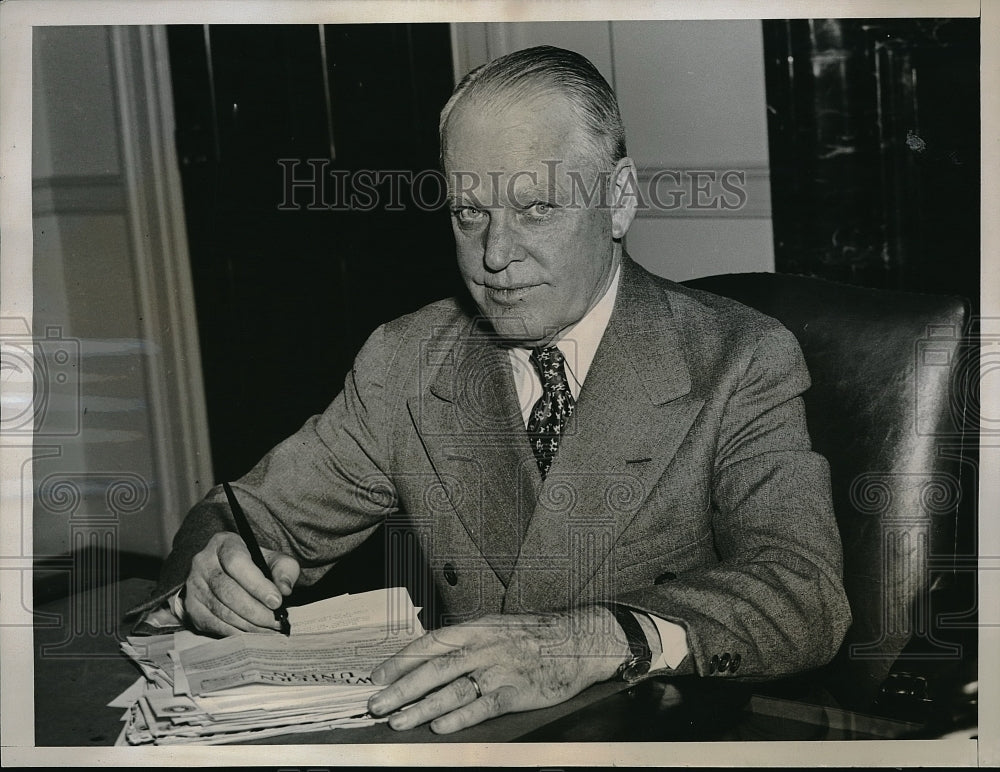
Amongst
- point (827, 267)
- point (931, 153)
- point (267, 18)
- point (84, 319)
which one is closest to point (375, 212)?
point (267, 18)

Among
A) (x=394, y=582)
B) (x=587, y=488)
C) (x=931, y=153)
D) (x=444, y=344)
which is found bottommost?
(x=394, y=582)

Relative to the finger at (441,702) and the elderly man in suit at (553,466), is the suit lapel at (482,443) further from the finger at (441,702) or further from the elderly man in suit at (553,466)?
the finger at (441,702)

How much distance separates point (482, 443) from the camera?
2031 millimetres

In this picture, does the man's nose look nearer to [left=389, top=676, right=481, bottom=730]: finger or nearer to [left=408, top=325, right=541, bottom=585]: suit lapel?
[left=408, top=325, right=541, bottom=585]: suit lapel

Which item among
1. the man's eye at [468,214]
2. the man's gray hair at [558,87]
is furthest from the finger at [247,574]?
the man's gray hair at [558,87]

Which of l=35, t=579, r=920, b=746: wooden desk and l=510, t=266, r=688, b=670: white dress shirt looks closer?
l=35, t=579, r=920, b=746: wooden desk

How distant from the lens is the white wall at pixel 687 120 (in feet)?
6.67

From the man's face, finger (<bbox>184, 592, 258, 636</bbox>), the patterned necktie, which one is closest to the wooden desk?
finger (<bbox>184, 592, 258, 636</bbox>)

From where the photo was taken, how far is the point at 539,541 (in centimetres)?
202

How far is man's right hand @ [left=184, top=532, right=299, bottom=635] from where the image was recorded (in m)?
1.97

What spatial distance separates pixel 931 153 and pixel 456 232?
1.03 metres

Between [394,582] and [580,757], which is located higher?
[394,582]

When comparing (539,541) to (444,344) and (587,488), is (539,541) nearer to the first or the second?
(587,488)

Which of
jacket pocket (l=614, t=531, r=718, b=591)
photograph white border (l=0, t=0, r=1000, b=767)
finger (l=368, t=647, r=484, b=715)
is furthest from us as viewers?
photograph white border (l=0, t=0, r=1000, b=767)
